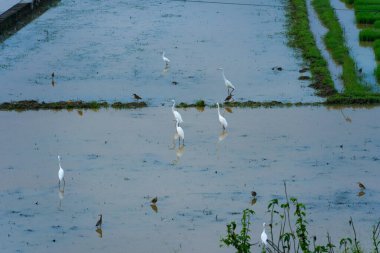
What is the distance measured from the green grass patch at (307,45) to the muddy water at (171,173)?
1406 mm

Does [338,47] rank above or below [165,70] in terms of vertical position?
above

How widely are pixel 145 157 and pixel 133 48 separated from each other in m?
8.22

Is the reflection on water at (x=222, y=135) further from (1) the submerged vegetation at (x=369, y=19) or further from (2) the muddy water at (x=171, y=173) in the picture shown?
(1) the submerged vegetation at (x=369, y=19)

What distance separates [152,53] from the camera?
2138 centimetres

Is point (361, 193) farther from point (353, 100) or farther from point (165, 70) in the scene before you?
point (165, 70)

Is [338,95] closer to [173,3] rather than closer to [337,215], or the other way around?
[337,215]

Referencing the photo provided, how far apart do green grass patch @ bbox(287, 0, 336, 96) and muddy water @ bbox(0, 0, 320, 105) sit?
243 millimetres

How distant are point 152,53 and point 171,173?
27.3ft

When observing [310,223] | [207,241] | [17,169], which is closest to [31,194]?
[17,169]

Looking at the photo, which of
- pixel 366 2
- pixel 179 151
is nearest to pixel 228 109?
pixel 179 151

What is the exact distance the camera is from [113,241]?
36.1ft

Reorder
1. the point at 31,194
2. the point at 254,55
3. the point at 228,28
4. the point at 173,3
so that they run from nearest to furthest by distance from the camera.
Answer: the point at 31,194 < the point at 254,55 < the point at 228,28 < the point at 173,3

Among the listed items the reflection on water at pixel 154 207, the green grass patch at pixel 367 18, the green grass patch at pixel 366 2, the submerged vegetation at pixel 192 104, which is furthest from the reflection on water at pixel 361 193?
the green grass patch at pixel 366 2

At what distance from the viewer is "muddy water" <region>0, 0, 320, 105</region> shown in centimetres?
1806
